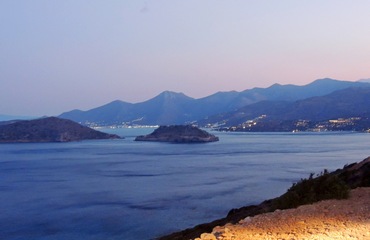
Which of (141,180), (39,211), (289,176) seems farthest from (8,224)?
(289,176)

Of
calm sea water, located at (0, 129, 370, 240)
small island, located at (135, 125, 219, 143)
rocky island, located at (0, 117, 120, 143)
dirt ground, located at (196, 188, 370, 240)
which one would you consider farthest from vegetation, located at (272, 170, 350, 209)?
rocky island, located at (0, 117, 120, 143)

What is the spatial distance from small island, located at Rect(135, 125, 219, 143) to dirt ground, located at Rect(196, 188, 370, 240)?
15418cm

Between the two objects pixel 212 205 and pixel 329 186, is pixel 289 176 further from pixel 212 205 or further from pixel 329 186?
pixel 329 186

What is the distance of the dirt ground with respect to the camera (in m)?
A: 7.64

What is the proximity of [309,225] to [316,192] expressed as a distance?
11.9ft

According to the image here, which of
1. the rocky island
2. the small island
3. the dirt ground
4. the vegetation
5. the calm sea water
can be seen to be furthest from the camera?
the rocky island

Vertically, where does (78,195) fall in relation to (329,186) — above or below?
below

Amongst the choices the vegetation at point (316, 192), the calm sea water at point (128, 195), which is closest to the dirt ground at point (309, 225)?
the vegetation at point (316, 192)

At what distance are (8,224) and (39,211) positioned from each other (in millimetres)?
5110

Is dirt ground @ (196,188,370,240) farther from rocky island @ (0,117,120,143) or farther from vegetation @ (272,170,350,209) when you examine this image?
rocky island @ (0,117,120,143)

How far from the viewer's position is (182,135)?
175m

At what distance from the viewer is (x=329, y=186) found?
11.4 metres

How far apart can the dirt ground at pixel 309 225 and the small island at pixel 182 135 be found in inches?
6070

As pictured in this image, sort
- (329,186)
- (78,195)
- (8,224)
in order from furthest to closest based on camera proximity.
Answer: (78,195), (8,224), (329,186)
